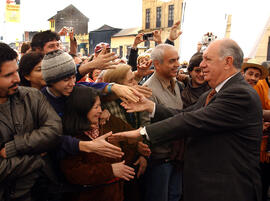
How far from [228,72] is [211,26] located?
→ 3467mm

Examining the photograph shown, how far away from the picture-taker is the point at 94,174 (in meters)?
1.90

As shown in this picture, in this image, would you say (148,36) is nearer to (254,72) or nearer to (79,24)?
(254,72)

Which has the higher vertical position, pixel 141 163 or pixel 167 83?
pixel 167 83

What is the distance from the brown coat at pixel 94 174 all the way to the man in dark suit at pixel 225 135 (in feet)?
0.83

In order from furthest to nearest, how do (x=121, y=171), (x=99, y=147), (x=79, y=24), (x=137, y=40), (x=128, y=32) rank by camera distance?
1. (x=79, y=24)
2. (x=128, y=32)
3. (x=137, y=40)
4. (x=121, y=171)
5. (x=99, y=147)

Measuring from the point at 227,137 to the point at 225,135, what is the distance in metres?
0.02

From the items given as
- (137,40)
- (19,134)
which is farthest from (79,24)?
(19,134)

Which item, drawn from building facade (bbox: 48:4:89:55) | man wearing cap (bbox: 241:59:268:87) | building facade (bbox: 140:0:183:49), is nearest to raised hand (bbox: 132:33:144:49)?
man wearing cap (bbox: 241:59:268:87)

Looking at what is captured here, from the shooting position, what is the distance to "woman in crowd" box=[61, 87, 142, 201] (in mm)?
1894

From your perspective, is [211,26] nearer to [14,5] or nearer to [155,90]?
[155,90]

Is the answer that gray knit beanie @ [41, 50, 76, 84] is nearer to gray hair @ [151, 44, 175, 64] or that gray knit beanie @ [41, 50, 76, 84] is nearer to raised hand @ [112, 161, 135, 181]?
raised hand @ [112, 161, 135, 181]

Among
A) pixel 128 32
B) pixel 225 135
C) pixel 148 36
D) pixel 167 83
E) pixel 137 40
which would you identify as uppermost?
pixel 128 32

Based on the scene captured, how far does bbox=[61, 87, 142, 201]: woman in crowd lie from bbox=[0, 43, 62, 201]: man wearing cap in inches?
8.0

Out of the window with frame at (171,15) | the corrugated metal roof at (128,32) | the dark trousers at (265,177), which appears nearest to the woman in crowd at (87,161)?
the dark trousers at (265,177)
